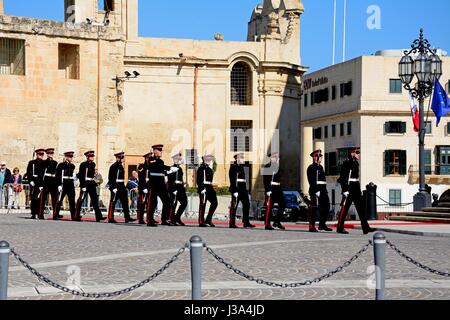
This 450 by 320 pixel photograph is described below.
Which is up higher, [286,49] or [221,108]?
[286,49]

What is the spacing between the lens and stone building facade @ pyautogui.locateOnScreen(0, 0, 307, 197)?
119ft

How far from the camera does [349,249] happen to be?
1730 cm

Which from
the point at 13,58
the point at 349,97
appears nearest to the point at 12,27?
the point at 13,58

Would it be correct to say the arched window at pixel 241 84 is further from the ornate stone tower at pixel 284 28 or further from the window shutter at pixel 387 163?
the window shutter at pixel 387 163

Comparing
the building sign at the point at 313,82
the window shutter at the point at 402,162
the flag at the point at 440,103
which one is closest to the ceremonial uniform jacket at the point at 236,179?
the flag at the point at 440,103

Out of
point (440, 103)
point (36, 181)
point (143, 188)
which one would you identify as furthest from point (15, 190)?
point (440, 103)

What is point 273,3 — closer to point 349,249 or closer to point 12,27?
point 12,27

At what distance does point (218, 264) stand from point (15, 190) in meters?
18.1

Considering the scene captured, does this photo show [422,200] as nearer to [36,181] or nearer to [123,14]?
[36,181]

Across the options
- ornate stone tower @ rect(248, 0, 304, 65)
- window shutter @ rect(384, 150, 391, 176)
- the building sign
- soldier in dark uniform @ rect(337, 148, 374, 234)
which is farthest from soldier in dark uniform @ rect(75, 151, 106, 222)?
the building sign

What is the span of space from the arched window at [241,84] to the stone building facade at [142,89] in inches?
2.6

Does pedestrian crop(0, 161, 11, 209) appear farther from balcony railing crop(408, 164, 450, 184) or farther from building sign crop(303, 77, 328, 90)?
building sign crop(303, 77, 328, 90)
